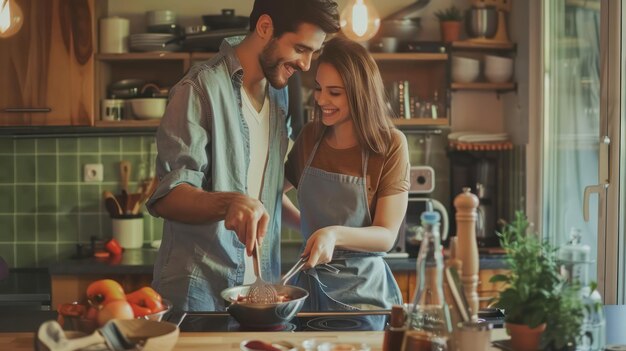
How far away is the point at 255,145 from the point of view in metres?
2.71

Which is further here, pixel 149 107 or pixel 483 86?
pixel 483 86

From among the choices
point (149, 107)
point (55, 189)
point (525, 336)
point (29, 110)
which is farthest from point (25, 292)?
point (525, 336)

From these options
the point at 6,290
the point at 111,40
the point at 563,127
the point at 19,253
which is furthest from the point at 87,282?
the point at 563,127

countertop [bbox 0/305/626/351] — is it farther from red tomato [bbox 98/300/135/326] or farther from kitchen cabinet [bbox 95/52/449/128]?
kitchen cabinet [bbox 95/52/449/128]

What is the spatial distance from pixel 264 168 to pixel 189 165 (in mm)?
333

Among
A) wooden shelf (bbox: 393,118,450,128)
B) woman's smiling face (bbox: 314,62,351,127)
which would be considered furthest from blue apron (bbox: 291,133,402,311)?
wooden shelf (bbox: 393,118,450,128)

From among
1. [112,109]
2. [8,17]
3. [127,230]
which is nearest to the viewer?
[8,17]

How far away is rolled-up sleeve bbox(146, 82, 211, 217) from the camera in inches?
95.2

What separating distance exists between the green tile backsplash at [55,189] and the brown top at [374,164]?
212 centimetres

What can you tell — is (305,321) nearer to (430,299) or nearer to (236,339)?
(236,339)

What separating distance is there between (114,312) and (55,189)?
2.97 m

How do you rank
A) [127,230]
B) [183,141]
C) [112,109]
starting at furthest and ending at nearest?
1. [127,230]
2. [112,109]
3. [183,141]

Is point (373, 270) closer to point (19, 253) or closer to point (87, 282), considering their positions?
point (87, 282)

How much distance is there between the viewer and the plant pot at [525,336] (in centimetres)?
171
